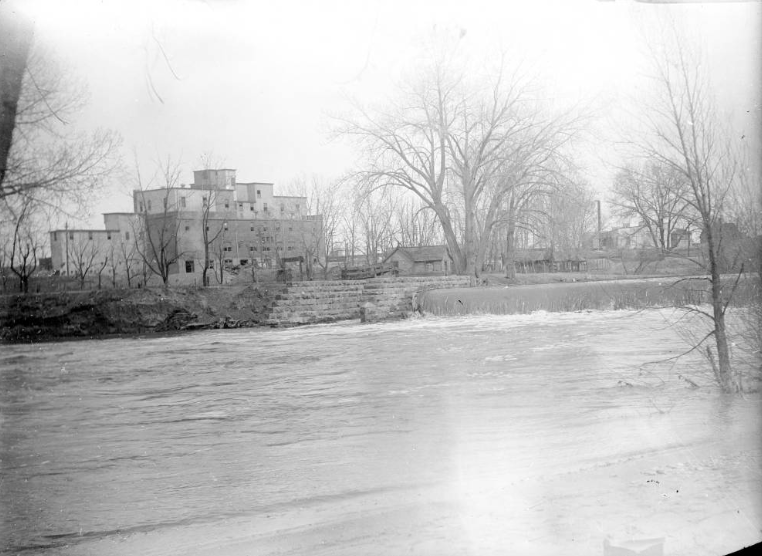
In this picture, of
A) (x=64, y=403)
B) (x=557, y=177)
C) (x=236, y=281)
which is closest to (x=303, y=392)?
(x=236, y=281)

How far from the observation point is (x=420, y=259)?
11.2ft

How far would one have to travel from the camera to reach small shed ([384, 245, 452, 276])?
122 inches

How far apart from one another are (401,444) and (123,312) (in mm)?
1606

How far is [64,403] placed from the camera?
2545 millimetres

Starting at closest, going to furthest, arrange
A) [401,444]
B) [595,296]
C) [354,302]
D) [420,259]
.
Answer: [401,444] → [595,296] → [420,259] → [354,302]

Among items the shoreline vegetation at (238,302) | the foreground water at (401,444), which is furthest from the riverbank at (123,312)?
the foreground water at (401,444)

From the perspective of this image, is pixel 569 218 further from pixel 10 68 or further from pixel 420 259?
pixel 10 68

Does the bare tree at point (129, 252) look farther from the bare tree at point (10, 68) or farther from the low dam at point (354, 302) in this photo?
the low dam at point (354, 302)

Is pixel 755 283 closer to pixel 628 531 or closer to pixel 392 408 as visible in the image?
pixel 628 531

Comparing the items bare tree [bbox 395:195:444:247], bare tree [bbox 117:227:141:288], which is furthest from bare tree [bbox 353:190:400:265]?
bare tree [bbox 117:227:141:288]

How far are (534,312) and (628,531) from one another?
162 centimetres

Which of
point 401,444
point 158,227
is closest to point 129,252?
point 158,227

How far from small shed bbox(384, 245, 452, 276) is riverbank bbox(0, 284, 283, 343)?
626 mm

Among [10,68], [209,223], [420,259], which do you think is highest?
[10,68]
